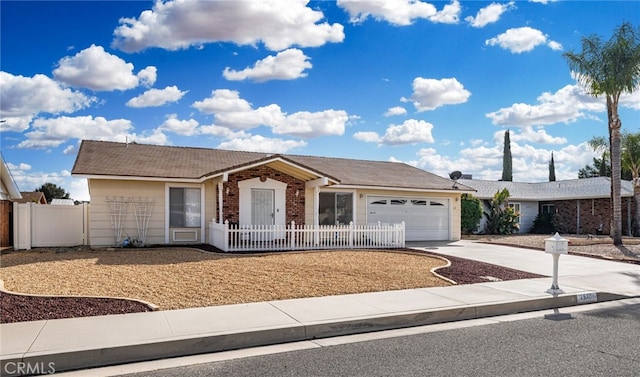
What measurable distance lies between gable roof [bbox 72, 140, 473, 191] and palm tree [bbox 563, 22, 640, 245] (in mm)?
6343

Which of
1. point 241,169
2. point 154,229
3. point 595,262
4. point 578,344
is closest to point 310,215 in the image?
point 241,169

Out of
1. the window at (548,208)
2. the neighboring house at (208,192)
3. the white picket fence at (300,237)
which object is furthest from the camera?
the window at (548,208)

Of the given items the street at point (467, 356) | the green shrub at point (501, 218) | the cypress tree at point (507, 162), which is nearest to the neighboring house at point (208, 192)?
the green shrub at point (501, 218)

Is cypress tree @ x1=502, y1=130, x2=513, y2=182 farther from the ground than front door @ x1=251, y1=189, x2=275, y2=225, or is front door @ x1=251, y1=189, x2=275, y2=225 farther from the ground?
cypress tree @ x1=502, y1=130, x2=513, y2=182

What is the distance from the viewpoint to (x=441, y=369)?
17.5ft

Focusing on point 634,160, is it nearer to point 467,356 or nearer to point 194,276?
point 194,276

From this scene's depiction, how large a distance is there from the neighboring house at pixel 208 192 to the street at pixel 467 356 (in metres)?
10.9

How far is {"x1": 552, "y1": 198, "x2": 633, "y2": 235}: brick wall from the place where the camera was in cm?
2916

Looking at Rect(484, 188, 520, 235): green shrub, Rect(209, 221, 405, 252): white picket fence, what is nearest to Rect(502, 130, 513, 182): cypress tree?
Rect(484, 188, 520, 235): green shrub

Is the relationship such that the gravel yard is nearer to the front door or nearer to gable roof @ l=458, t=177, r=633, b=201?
the front door

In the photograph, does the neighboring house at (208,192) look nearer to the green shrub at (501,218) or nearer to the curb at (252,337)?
the green shrub at (501,218)

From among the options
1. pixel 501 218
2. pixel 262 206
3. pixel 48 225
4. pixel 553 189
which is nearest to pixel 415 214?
pixel 262 206

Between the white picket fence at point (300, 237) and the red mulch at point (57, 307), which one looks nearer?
the red mulch at point (57, 307)

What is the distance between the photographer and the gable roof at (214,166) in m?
16.9
